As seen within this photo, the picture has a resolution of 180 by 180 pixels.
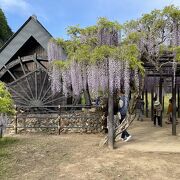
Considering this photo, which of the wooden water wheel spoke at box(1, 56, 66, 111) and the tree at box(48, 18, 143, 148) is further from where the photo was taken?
the wooden water wheel spoke at box(1, 56, 66, 111)

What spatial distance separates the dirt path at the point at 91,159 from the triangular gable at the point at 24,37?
492 centimetres

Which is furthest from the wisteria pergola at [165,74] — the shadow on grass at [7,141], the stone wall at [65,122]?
the shadow on grass at [7,141]

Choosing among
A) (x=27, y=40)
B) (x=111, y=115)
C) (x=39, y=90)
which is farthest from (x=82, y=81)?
(x=27, y=40)

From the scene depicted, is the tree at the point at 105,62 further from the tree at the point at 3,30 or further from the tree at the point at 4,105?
the tree at the point at 3,30

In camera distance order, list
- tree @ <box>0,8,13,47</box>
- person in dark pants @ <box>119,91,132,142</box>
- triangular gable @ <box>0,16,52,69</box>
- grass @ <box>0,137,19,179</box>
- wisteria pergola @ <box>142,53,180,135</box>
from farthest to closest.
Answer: tree @ <box>0,8,13,47</box>, triangular gable @ <box>0,16,52,69</box>, wisteria pergola @ <box>142,53,180,135</box>, person in dark pants @ <box>119,91,132,142</box>, grass @ <box>0,137,19,179</box>

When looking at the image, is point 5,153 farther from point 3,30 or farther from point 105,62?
point 3,30

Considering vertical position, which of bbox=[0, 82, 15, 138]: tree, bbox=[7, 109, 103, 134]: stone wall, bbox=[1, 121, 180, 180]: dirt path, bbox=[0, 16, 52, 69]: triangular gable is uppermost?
bbox=[0, 16, 52, 69]: triangular gable

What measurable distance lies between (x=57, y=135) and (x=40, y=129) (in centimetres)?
94

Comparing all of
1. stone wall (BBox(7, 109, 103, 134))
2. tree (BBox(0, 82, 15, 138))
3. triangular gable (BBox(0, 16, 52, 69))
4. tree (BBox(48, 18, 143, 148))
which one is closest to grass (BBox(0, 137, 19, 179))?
tree (BBox(0, 82, 15, 138))

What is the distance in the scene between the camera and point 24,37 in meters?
14.2

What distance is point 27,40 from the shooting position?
47.1 feet

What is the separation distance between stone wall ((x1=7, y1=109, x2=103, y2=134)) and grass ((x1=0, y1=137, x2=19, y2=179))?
63.1 inches

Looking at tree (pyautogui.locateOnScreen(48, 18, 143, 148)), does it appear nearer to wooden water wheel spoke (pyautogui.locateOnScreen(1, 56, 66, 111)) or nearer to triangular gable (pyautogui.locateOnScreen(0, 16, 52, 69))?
wooden water wheel spoke (pyautogui.locateOnScreen(1, 56, 66, 111))

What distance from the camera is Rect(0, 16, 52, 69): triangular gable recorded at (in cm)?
1408
